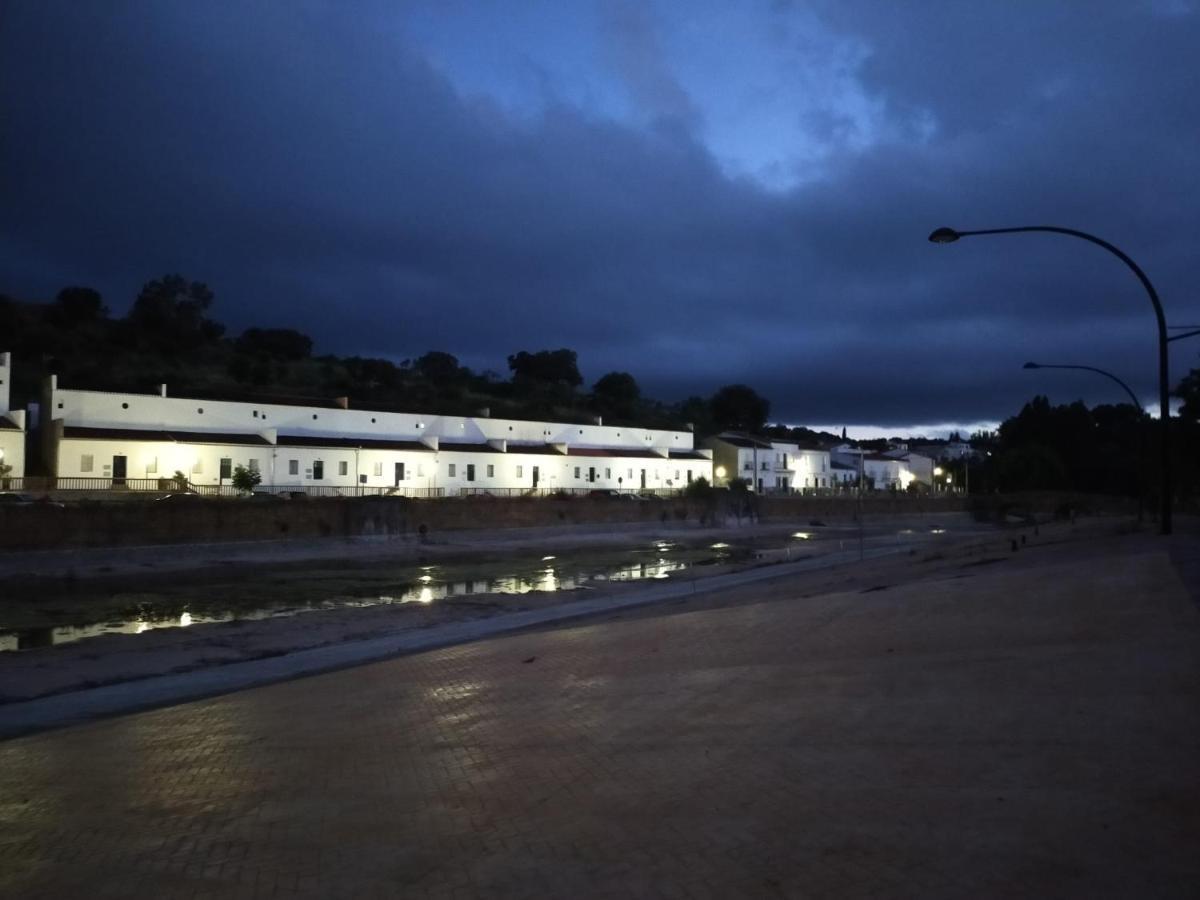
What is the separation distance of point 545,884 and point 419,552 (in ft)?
158

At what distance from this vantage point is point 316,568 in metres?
44.2

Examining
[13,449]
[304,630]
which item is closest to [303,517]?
[13,449]

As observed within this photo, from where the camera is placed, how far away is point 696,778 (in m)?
7.18

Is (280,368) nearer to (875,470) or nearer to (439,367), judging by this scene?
(439,367)

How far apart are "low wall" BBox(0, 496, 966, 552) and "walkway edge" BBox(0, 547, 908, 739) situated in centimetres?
2714

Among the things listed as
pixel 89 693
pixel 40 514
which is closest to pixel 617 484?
pixel 40 514

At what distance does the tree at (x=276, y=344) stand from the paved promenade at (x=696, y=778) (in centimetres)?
11845

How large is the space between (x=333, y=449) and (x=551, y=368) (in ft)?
257

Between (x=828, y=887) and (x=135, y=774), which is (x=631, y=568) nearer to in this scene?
(x=135, y=774)

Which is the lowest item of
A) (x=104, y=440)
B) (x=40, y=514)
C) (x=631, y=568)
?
(x=631, y=568)

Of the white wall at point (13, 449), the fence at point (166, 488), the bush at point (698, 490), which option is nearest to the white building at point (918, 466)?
the bush at point (698, 490)

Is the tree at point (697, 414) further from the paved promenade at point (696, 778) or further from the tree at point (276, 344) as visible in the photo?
the paved promenade at point (696, 778)

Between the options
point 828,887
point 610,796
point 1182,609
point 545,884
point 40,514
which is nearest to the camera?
point 828,887

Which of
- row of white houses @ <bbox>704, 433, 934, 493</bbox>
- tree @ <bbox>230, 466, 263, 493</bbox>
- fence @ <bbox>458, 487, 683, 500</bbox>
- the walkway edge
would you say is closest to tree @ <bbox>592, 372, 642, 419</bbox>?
row of white houses @ <bbox>704, 433, 934, 493</bbox>
